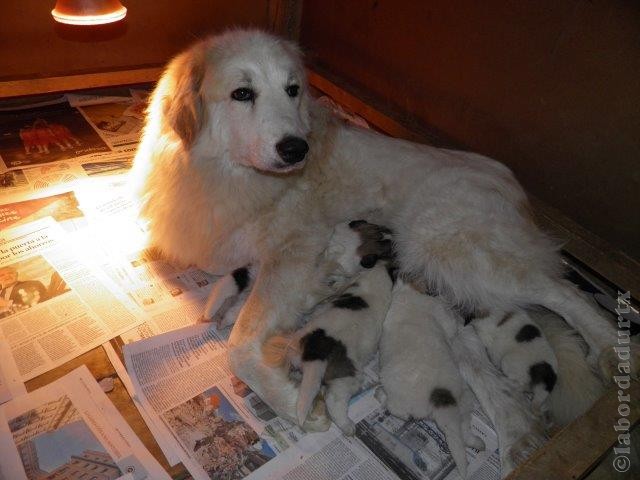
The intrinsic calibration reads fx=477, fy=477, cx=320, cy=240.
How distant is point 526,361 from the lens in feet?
4.99

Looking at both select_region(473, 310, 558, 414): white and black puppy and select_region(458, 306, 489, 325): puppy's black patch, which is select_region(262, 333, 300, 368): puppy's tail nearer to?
select_region(458, 306, 489, 325): puppy's black patch

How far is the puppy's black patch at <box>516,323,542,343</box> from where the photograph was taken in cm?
157

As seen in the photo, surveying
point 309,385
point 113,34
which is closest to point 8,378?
point 309,385

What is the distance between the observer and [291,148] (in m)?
1.53

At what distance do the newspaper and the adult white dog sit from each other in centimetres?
8

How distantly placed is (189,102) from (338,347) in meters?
0.97

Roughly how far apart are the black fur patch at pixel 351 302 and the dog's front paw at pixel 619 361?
0.78m

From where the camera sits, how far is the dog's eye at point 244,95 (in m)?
1.61

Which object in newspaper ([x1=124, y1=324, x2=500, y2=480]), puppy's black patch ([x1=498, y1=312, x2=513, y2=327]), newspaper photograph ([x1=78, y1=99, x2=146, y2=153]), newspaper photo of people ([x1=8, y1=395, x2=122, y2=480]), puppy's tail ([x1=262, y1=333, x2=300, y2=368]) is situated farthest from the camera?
newspaper photograph ([x1=78, y1=99, x2=146, y2=153])

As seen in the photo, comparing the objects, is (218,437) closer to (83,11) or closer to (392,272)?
(392,272)

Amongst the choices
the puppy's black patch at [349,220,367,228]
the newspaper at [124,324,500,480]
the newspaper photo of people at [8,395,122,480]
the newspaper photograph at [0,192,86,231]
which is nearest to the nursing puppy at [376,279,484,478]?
the newspaper at [124,324,500,480]

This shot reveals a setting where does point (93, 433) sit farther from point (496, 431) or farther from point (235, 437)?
point (496, 431)

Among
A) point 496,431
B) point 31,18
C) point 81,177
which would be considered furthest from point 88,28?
point 496,431

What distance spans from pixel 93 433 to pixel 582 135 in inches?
83.8
